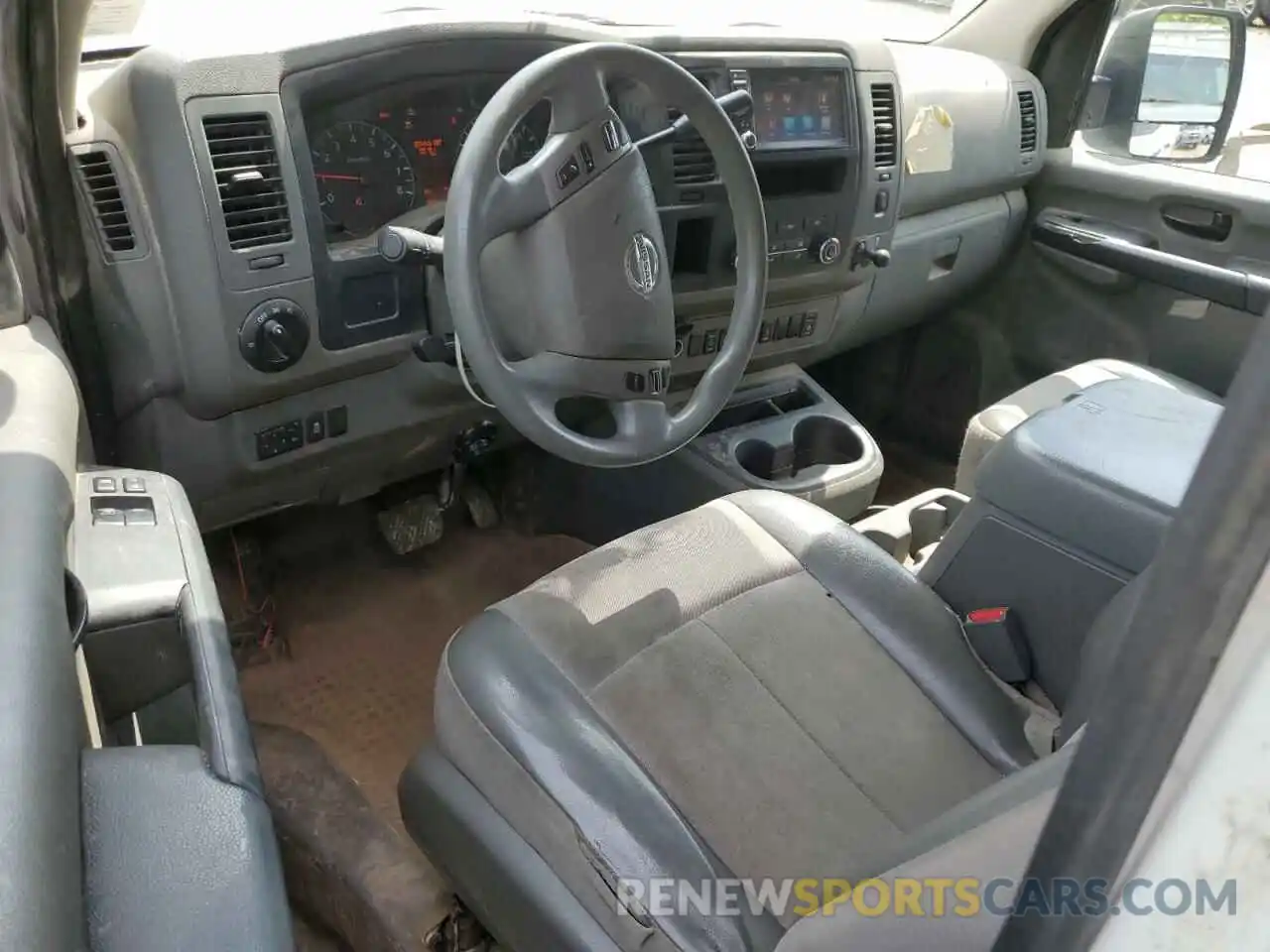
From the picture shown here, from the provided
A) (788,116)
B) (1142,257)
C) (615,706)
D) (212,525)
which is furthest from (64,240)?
(1142,257)

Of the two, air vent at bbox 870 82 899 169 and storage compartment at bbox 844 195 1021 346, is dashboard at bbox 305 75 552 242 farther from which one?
storage compartment at bbox 844 195 1021 346

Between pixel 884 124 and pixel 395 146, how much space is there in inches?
36.6

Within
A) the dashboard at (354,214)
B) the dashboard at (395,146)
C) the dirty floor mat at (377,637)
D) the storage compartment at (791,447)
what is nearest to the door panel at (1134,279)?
Result: the dashboard at (354,214)

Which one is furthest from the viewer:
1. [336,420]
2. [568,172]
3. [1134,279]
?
[1134,279]

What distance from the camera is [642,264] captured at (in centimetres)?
136

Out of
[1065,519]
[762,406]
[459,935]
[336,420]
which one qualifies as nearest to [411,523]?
[336,420]

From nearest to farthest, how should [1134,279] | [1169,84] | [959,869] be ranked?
[959,869]
[1134,279]
[1169,84]

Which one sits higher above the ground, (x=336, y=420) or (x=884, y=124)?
(x=884, y=124)

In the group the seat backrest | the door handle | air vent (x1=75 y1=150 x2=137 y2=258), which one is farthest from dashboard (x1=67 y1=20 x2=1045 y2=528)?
the seat backrest

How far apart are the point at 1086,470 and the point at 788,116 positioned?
2.95 ft

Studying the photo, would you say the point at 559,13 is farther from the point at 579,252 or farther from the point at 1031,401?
the point at 1031,401

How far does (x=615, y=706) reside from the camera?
1.10 m

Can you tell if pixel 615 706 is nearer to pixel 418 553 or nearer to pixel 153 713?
pixel 153 713

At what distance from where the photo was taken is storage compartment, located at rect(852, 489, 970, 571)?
1812 mm
